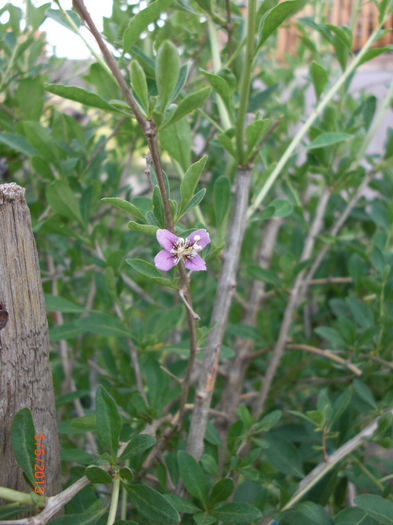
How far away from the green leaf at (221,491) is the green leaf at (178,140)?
20.7 inches

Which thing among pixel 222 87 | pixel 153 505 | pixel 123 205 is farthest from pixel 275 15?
pixel 153 505

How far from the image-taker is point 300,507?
2.72 feet

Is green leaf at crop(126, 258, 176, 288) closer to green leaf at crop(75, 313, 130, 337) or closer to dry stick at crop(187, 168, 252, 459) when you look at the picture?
dry stick at crop(187, 168, 252, 459)

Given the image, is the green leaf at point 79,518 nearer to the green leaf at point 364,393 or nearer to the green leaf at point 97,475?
the green leaf at point 97,475

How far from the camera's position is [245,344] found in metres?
1.40

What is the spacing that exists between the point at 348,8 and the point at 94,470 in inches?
207

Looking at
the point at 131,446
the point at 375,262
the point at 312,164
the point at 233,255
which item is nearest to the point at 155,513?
the point at 131,446

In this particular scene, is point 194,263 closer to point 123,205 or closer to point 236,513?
point 123,205

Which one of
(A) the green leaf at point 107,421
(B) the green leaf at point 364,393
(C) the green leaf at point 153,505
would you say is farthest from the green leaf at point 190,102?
(B) the green leaf at point 364,393

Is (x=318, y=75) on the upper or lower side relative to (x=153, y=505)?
upper

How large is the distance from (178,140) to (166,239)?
263 mm

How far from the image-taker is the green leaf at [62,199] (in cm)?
94

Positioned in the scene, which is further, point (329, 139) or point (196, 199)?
point (329, 139)

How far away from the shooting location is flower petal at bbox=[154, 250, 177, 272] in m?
0.57
